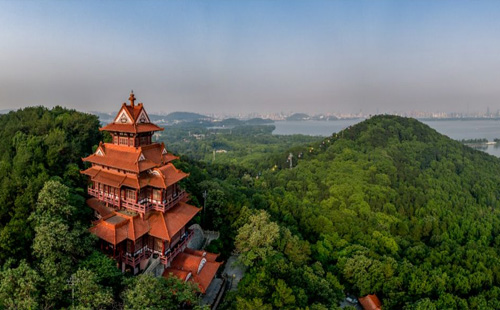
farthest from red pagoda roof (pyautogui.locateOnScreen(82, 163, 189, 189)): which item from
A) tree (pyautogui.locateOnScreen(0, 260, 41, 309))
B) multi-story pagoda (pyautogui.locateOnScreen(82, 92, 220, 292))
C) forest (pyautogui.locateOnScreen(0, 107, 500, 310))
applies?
tree (pyautogui.locateOnScreen(0, 260, 41, 309))

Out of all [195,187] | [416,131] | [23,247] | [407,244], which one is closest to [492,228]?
[407,244]

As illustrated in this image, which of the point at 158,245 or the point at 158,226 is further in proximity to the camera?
the point at 158,245

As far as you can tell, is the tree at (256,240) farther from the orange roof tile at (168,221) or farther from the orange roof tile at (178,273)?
the orange roof tile at (168,221)

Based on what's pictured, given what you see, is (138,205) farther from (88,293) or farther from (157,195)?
(88,293)

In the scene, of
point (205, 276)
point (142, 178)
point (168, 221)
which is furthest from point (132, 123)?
point (205, 276)

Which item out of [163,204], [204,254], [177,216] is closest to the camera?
[163,204]

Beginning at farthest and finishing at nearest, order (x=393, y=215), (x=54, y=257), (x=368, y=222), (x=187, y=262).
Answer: (x=393, y=215) → (x=368, y=222) → (x=187, y=262) → (x=54, y=257)

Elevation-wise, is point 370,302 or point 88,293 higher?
point 88,293

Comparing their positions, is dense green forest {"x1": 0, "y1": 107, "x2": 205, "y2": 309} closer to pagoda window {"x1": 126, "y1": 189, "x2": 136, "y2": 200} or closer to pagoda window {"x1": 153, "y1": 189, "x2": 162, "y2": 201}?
pagoda window {"x1": 126, "y1": 189, "x2": 136, "y2": 200}
